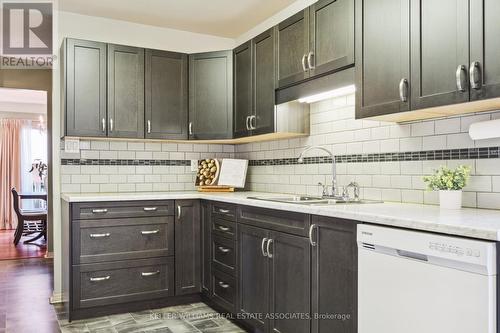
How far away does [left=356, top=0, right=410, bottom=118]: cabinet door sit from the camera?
209 centimetres

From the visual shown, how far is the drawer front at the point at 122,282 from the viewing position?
3.15m

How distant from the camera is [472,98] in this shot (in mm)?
1775

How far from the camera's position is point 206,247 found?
3.46m

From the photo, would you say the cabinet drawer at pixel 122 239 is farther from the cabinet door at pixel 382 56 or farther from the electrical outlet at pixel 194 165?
the cabinet door at pixel 382 56

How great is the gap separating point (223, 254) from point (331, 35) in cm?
172

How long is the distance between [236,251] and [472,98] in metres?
1.81

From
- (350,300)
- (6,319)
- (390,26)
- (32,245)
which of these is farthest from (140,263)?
(32,245)

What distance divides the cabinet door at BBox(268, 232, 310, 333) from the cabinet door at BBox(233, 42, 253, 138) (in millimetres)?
1319

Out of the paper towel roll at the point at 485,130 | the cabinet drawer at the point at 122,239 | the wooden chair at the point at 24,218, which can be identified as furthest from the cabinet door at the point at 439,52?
the wooden chair at the point at 24,218

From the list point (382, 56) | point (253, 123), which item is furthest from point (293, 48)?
point (382, 56)

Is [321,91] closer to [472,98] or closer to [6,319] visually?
[472,98]

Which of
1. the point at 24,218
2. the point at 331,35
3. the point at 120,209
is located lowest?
the point at 24,218

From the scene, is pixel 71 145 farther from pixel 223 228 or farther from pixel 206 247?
pixel 223 228

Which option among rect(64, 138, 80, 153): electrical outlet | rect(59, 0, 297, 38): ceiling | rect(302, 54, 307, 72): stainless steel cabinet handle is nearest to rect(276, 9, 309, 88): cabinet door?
rect(302, 54, 307, 72): stainless steel cabinet handle
